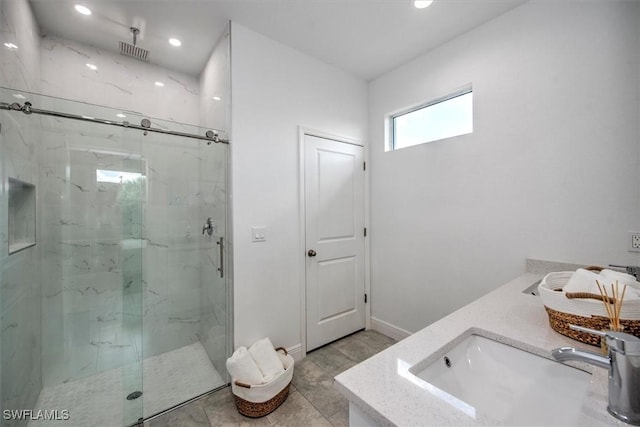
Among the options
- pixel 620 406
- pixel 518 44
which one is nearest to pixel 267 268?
pixel 620 406

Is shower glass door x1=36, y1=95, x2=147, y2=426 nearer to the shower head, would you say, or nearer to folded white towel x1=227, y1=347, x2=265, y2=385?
folded white towel x1=227, y1=347, x2=265, y2=385

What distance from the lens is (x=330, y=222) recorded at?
8.56 ft

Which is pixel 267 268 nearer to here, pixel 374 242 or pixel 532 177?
pixel 374 242

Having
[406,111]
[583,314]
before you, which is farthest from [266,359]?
[406,111]

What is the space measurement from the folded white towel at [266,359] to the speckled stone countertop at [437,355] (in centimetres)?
128

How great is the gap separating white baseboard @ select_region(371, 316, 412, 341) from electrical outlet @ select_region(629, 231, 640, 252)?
171 cm

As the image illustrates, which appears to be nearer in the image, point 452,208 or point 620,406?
point 620,406

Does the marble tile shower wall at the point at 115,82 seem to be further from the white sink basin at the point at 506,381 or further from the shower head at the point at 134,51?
the white sink basin at the point at 506,381

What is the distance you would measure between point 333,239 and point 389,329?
1135 mm

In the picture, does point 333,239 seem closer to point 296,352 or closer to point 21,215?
point 296,352

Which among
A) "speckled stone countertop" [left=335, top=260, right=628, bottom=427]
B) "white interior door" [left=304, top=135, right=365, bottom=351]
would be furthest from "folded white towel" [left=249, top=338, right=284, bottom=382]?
"speckled stone countertop" [left=335, top=260, right=628, bottom=427]

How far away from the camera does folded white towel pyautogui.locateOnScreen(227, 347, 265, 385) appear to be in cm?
171

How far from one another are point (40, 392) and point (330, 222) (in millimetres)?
2449

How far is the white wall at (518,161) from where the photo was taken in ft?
4.91
